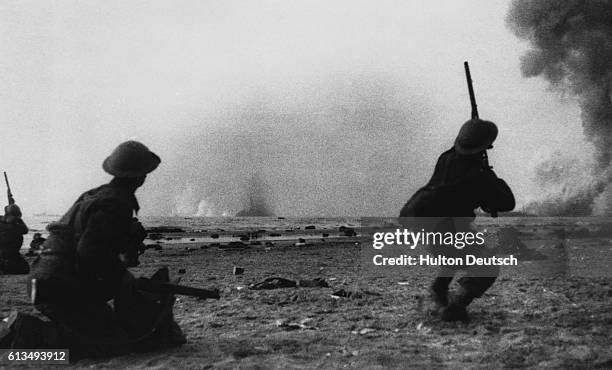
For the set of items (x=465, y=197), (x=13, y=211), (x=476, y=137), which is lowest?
(x=13, y=211)

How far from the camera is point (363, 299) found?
7.68 m

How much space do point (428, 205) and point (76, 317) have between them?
12.1 ft

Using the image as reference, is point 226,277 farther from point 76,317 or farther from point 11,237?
point 76,317

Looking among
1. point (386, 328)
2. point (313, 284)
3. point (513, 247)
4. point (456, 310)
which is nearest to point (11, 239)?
point (313, 284)

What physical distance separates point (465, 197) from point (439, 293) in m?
1.18

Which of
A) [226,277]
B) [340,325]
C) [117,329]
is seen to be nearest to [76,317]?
A: [117,329]

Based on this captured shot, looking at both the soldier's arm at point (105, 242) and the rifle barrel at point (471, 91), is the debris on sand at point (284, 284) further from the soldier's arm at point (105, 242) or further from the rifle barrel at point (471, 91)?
the soldier's arm at point (105, 242)

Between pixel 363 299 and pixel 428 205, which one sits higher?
pixel 428 205

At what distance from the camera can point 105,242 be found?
170 inches

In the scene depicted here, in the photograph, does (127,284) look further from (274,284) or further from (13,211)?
(13,211)

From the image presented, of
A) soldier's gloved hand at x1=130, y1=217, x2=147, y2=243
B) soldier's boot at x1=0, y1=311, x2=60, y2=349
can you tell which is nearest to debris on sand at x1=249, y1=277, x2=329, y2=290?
soldier's gloved hand at x1=130, y1=217, x2=147, y2=243

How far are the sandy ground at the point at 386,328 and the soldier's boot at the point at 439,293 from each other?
0.64ft

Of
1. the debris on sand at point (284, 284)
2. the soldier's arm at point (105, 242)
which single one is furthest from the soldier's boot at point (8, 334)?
the debris on sand at point (284, 284)

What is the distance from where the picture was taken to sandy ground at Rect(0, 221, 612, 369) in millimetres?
4422
